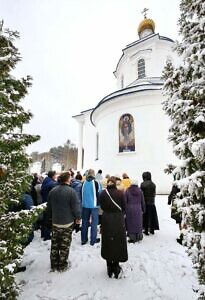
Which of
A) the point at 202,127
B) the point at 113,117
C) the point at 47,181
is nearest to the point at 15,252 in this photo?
the point at 202,127

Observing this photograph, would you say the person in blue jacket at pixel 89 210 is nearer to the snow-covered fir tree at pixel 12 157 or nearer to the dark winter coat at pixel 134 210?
the dark winter coat at pixel 134 210

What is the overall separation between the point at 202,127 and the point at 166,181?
49.7 feet

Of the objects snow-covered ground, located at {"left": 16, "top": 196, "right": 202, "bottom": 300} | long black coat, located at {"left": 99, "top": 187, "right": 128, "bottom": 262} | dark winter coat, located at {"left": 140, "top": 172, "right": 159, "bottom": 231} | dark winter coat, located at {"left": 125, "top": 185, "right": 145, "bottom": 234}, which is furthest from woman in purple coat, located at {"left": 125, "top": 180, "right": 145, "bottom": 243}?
long black coat, located at {"left": 99, "top": 187, "right": 128, "bottom": 262}

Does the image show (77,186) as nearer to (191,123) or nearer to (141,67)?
(191,123)

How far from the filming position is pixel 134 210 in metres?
7.35

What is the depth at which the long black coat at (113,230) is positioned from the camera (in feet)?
16.8

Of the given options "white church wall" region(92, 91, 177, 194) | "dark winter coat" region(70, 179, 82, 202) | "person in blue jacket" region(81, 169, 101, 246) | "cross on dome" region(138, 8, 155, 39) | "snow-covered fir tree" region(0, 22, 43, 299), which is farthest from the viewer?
"cross on dome" region(138, 8, 155, 39)

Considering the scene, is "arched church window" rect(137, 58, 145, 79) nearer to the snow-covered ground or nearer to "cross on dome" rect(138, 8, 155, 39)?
"cross on dome" rect(138, 8, 155, 39)

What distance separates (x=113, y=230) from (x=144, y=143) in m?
14.0

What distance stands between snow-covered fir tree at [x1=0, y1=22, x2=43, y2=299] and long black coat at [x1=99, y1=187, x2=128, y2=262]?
5.77 ft

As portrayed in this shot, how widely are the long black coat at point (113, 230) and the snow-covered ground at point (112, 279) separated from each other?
1.44 feet

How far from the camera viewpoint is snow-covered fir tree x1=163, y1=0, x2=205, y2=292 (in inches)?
126

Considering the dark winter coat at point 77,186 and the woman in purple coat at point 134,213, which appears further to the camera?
the dark winter coat at point 77,186

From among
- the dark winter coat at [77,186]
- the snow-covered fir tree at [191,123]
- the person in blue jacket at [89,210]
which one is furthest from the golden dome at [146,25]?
the snow-covered fir tree at [191,123]
